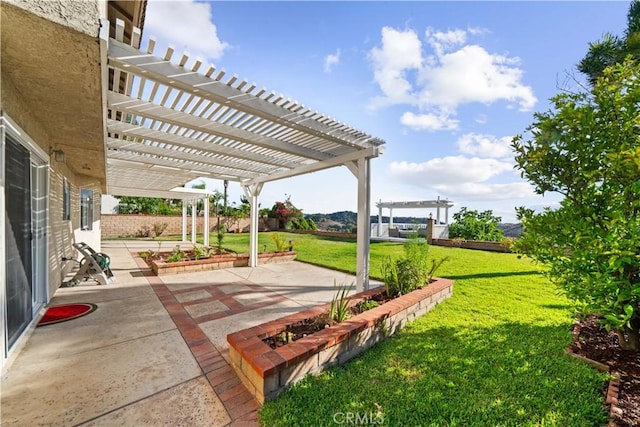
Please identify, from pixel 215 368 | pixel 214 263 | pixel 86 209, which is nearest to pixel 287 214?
pixel 86 209

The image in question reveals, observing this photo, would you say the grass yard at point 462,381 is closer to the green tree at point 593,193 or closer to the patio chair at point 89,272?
the green tree at point 593,193

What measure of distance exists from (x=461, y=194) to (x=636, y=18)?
14.0 metres

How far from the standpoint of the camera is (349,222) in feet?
107

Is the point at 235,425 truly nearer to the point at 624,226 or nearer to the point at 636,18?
the point at 624,226

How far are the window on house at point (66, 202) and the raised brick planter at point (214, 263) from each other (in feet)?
7.71

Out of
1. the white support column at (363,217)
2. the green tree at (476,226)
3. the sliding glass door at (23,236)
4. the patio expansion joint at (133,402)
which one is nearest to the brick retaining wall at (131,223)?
the sliding glass door at (23,236)

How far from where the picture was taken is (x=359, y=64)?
6.68 m

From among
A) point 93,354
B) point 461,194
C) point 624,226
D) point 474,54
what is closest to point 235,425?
point 93,354

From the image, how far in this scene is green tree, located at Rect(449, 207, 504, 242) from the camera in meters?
14.3

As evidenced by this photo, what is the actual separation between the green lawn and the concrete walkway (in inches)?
30.2

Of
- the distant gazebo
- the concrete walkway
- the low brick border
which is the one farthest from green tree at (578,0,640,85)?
the distant gazebo

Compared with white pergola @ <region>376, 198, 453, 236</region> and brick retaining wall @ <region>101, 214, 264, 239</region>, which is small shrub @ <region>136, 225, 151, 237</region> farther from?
white pergola @ <region>376, 198, 453, 236</region>

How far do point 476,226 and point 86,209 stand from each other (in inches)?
735

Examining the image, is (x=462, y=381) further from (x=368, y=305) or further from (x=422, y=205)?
(x=422, y=205)
